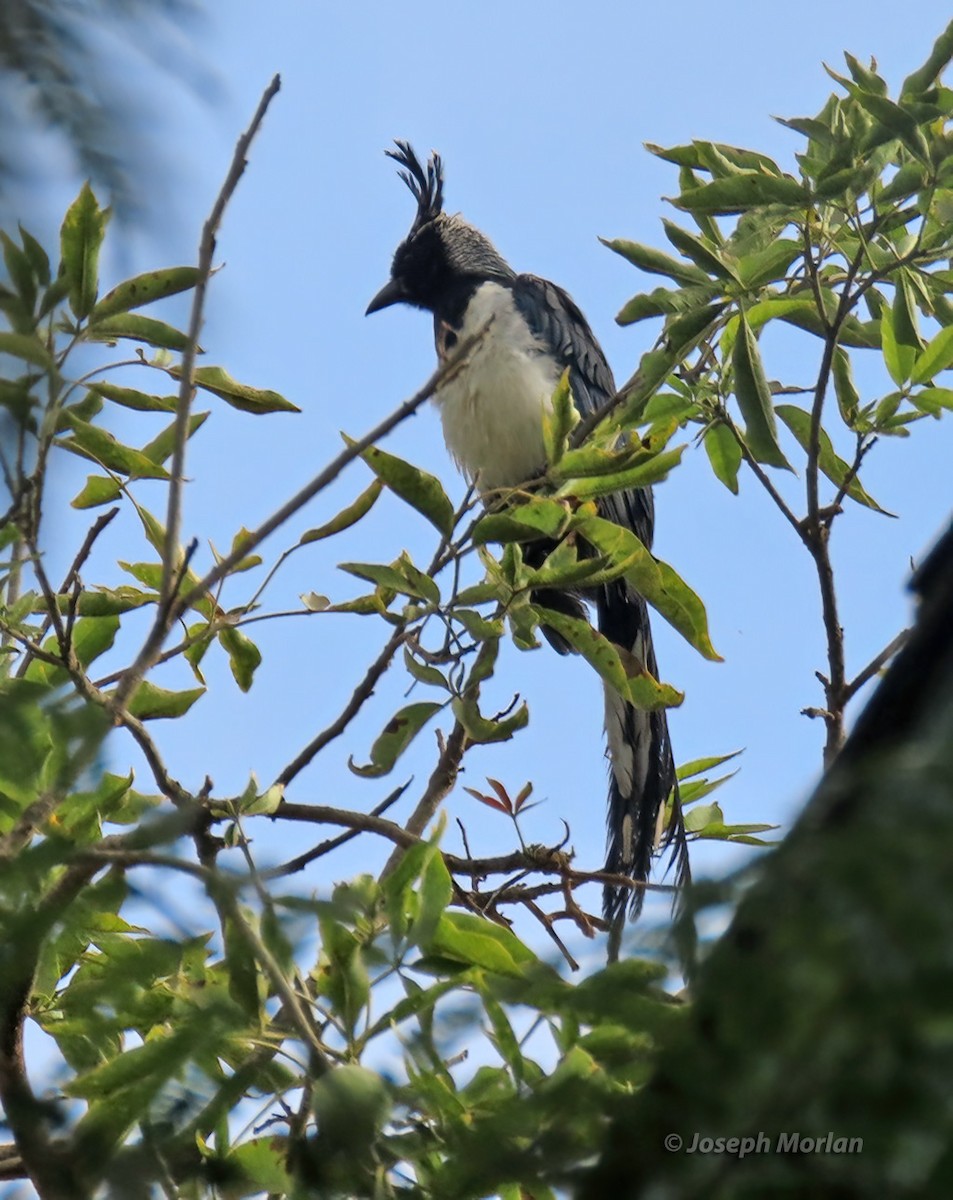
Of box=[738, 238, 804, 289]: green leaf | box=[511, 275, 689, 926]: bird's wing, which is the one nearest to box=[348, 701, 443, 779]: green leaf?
box=[511, 275, 689, 926]: bird's wing

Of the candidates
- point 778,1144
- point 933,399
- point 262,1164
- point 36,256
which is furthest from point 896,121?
point 778,1144

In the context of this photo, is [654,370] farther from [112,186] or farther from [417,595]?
[112,186]

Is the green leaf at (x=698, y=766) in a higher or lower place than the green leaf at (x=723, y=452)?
lower

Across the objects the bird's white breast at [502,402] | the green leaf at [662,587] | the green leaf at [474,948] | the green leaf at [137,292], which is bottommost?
the green leaf at [474,948]

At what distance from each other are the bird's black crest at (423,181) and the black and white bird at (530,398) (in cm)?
23

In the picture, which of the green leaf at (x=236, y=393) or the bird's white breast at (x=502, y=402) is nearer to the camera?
the green leaf at (x=236, y=393)

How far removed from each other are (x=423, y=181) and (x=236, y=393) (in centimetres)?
489

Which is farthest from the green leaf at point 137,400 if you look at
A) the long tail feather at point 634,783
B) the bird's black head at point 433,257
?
the bird's black head at point 433,257

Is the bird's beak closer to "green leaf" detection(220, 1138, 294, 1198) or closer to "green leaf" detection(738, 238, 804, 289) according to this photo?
"green leaf" detection(738, 238, 804, 289)

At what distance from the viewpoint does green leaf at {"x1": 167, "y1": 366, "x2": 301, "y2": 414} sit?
2645 millimetres

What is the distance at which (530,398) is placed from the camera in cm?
574

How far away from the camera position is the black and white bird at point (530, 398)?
4.83 metres

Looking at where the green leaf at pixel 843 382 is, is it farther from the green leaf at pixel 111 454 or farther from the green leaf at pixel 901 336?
the green leaf at pixel 111 454

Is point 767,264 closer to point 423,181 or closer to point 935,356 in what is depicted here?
point 935,356
